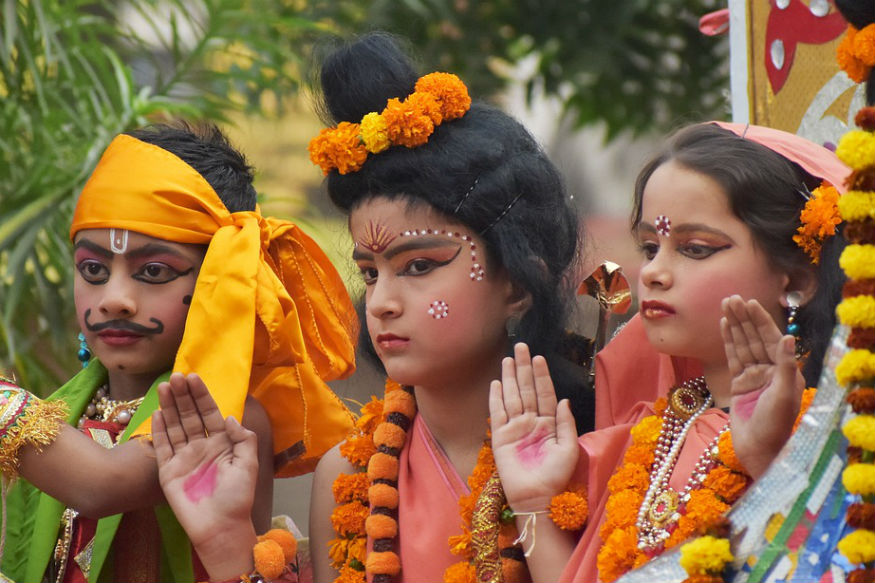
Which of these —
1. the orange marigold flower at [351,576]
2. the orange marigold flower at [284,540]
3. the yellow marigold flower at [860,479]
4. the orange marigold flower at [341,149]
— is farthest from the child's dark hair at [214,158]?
the yellow marigold flower at [860,479]

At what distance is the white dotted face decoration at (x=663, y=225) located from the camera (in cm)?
274

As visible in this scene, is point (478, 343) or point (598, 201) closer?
point (478, 343)

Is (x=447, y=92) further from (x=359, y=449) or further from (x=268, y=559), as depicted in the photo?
(x=268, y=559)

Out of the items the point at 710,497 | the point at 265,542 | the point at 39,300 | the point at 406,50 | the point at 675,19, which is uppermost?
the point at 675,19

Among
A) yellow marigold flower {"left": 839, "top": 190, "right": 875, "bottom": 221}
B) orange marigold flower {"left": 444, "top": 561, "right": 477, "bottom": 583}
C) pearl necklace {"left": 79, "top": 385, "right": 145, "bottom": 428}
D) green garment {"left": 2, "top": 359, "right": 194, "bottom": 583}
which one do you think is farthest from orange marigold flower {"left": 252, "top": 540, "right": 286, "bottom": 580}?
yellow marigold flower {"left": 839, "top": 190, "right": 875, "bottom": 221}

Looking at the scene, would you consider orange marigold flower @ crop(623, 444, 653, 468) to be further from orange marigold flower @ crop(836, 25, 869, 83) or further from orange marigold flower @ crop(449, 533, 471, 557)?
orange marigold flower @ crop(836, 25, 869, 83)

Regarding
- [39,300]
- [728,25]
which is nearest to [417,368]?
[728,25]

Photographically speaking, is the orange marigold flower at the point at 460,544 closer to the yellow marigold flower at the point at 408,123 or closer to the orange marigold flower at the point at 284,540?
the orange marigold flower at the point at 284,540

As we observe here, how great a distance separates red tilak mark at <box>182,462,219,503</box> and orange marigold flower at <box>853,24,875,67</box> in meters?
1.68

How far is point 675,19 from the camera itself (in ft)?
23.9

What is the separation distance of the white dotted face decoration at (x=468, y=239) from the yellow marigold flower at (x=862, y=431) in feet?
3.74

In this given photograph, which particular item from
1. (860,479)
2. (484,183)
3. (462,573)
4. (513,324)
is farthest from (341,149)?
(860,479)

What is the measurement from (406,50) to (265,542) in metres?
1.30

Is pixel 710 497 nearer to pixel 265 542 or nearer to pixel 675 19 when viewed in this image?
pixel 265 542
